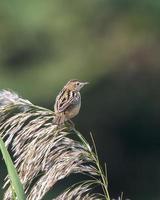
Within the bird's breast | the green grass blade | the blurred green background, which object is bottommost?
the blurred green background

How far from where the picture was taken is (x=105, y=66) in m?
18.5

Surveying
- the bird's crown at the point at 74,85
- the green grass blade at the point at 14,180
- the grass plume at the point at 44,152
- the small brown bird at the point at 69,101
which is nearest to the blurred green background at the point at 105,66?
the bird's crown at the point at 74,85

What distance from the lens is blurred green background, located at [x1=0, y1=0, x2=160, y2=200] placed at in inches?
663

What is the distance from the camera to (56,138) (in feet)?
10.8

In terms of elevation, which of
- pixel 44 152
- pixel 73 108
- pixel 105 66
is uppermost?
pixel 44 152

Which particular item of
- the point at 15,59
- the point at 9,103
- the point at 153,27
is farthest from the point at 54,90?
the point at 9,103

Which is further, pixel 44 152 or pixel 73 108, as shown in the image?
pixel 73 108

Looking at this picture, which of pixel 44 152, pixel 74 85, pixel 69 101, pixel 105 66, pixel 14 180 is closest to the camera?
pixel 14 180

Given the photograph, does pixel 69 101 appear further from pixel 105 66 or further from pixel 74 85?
pixel 105 66

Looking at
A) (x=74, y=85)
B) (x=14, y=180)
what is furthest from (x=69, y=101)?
(x=14, y=180)

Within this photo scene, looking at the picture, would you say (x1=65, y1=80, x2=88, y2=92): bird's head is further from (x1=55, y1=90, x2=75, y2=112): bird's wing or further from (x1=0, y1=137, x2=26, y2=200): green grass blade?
(x1=0, y1=137, x2=26, y2=200): green grass blade

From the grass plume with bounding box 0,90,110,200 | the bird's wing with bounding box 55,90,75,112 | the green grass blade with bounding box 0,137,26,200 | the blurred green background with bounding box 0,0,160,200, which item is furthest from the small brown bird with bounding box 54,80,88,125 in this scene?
the blurred green background with bounding box 0,0,160,200

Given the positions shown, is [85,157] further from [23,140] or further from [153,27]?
[153,27]

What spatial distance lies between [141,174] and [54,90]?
2944 mm
